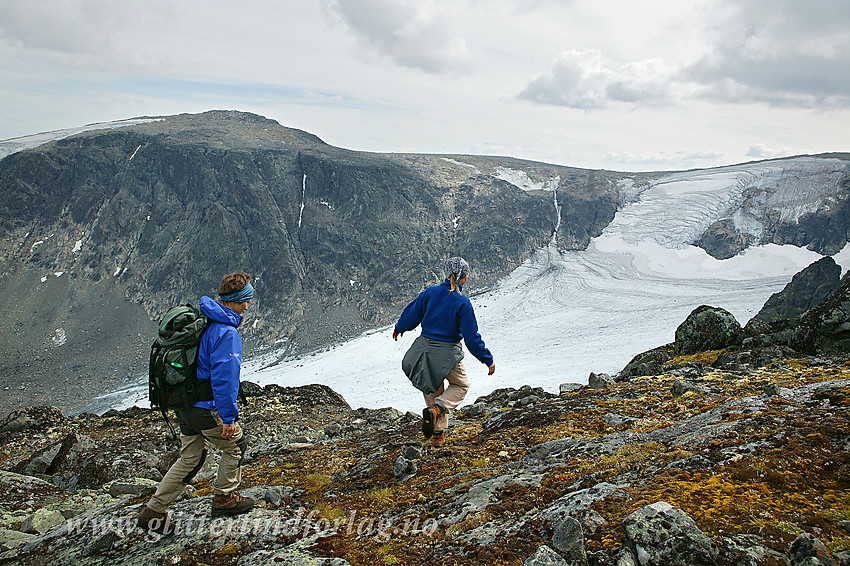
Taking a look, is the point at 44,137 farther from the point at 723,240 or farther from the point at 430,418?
the point at 723,240

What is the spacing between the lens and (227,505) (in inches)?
219

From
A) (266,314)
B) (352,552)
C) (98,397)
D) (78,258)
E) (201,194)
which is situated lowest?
(98,397)

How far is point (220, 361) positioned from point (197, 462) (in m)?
1.38

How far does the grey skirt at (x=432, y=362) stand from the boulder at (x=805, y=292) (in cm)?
3643

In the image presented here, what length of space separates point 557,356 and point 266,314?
5039 centimetres

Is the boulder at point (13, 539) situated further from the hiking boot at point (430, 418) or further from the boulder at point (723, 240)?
the boulder at point (723, 240)

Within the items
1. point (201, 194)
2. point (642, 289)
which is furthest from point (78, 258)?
point (642, 289)

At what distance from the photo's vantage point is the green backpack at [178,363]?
199 inches

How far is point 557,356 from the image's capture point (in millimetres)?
43250

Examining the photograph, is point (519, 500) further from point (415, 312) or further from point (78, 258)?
point (78, 258)

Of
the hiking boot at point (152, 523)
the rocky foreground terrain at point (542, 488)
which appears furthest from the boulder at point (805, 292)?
the hiking boot at point (152, 523)

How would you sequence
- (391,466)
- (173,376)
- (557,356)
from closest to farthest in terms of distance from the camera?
(173,376) < (391,466) < (557,356)

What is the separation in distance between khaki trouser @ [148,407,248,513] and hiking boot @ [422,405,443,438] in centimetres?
303

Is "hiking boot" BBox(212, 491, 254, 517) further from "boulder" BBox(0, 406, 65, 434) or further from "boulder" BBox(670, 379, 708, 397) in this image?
"boulder" BBox(0, 406, 65, 434)
